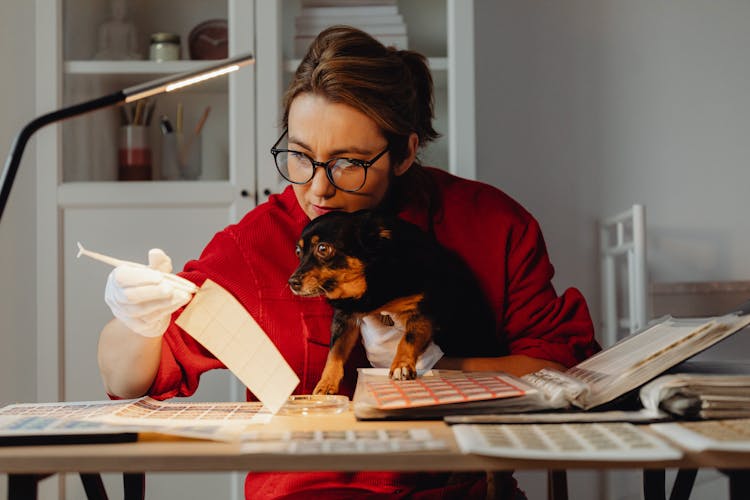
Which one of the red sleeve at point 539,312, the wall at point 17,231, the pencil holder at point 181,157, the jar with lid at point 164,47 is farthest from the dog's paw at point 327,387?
the jar with lid at point 164,47

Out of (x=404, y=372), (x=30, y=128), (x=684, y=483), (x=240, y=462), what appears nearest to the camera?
(x=240, y=462)

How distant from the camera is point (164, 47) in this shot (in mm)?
2264

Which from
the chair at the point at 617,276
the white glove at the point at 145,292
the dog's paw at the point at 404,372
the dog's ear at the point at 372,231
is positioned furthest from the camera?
the chair at the point at 617,276

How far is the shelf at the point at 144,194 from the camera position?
2.15 m

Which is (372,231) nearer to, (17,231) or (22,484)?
(22,484)

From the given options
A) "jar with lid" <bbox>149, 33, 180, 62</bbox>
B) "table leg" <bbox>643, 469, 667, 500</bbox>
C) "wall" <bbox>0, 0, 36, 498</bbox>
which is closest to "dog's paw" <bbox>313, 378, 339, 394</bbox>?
"table leg" <bbox>643, 469, 667, 500</bbox>

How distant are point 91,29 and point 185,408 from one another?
168 centimetres

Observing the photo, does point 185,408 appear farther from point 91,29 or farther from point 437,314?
point 91,29

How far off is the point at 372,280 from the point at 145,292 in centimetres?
35

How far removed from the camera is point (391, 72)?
134cm

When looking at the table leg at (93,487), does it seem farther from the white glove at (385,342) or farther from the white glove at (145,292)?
the white glove at (385,342)

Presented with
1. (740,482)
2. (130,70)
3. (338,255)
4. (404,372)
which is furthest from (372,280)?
(130,70)

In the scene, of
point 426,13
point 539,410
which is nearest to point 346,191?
point 539,410

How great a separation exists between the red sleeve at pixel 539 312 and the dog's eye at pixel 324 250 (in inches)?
15.9
